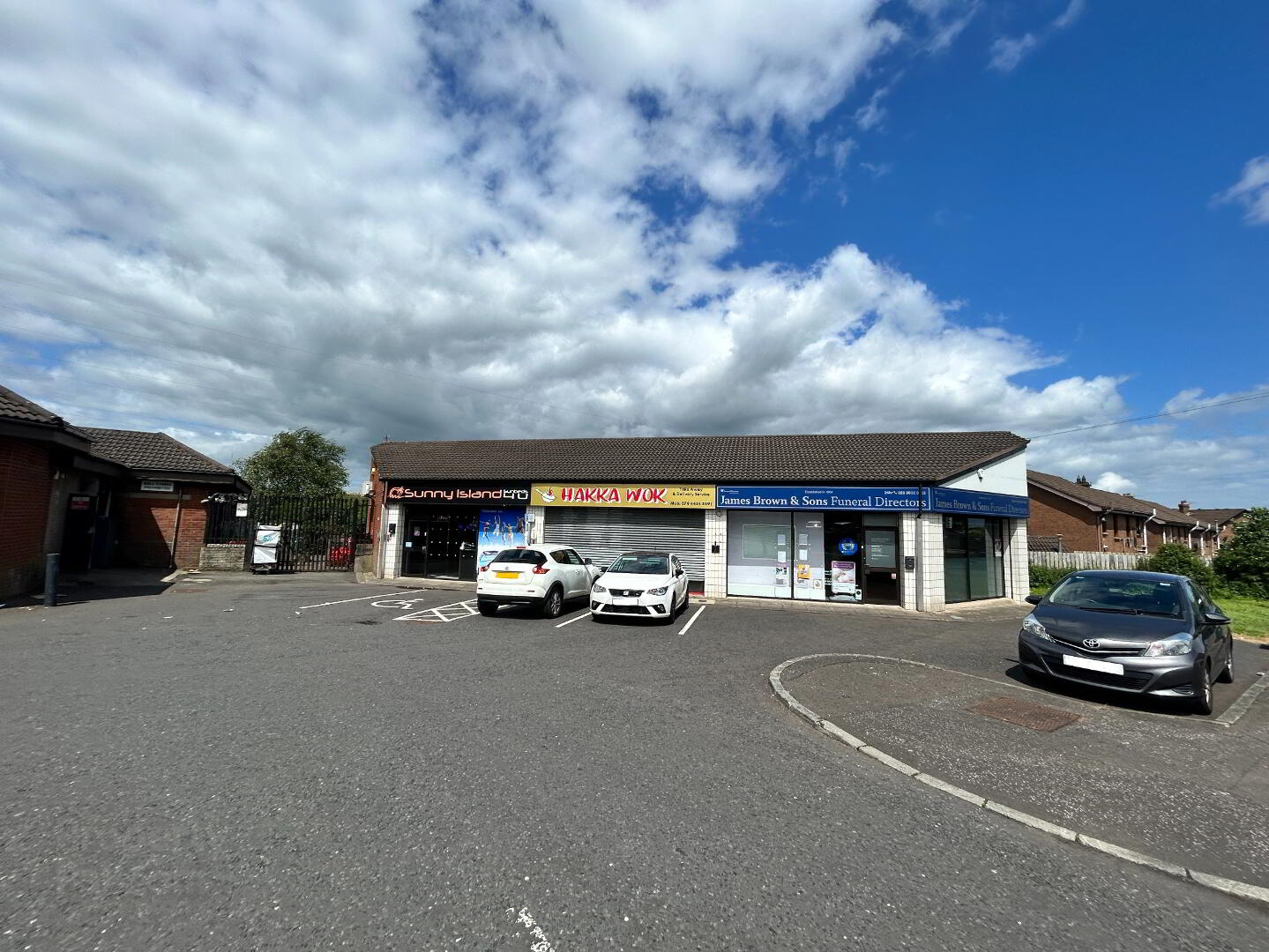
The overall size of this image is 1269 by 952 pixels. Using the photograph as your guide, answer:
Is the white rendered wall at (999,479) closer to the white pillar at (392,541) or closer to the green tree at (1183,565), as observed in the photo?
the green tree at (1183,565)

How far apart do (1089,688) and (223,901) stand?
8.53 metres

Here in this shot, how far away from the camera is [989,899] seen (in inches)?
119

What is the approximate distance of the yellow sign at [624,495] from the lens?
18109 millimetres

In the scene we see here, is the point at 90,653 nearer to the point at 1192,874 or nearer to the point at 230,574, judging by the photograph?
the point at 1192,874

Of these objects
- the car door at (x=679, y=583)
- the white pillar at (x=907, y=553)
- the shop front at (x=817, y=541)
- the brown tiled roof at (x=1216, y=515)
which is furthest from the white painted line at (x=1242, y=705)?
the brown tiled roof at (x=1216, y=515)

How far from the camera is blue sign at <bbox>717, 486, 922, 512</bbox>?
1658 cm

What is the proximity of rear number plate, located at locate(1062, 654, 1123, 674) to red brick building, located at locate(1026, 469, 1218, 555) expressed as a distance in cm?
3177

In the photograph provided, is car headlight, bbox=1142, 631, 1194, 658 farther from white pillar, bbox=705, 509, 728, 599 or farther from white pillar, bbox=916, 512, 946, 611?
white pillar, bbox=705, 509, 728, 599

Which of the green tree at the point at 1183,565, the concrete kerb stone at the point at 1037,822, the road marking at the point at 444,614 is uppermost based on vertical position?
the green tree at the point at 1183,565

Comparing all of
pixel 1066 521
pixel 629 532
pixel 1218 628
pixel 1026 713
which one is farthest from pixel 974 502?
pixel 1066 521

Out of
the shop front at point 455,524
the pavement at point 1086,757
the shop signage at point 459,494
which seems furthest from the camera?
the shop front at point 455,524

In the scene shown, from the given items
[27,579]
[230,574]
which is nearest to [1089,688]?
[27,579]

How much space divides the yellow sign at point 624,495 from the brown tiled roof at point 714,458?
27cm

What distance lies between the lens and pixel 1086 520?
3619 centimetres
